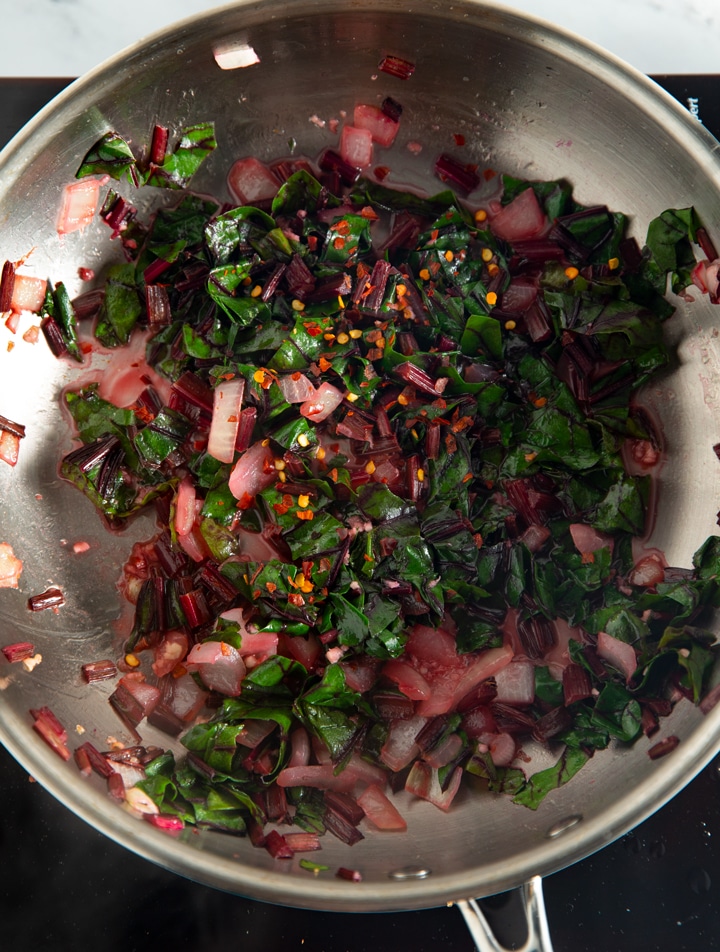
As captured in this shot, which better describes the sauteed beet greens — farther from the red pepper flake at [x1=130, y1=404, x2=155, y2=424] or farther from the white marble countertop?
the white marble countertop

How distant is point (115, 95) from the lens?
2.16 meters

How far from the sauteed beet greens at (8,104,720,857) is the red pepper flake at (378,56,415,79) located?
0.36 metres

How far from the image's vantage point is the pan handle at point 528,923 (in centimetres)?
216

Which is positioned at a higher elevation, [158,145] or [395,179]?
[395,179]

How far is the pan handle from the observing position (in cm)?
216

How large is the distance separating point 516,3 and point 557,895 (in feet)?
10.1

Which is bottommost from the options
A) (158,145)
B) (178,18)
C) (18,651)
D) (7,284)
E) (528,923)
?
(528,923)

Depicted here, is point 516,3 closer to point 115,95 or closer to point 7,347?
point 115,95

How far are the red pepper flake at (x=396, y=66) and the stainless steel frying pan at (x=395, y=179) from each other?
0.02 m

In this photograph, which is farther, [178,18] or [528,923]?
[178,18]

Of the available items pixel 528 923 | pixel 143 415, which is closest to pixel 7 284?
pixel 143 415

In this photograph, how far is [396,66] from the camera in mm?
2348

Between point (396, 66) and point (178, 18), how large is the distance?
0.81 m

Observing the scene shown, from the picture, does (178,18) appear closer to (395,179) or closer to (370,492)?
(395,179)
